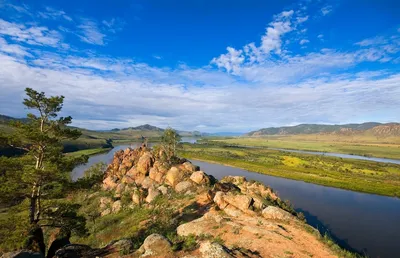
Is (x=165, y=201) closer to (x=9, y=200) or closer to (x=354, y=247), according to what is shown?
(x=9, y=200)

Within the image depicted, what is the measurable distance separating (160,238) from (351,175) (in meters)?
93.1

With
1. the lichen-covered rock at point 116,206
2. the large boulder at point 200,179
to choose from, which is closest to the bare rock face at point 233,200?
the large boulder at point 200,179

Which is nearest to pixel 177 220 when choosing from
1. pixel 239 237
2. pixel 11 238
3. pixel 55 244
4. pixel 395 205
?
pixel 239 237

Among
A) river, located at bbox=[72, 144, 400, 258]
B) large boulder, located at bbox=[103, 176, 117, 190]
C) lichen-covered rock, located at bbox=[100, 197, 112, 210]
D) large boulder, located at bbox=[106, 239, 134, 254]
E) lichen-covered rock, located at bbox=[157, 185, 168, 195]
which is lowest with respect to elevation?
river, located at bbox=[72, 144, 400, 258]

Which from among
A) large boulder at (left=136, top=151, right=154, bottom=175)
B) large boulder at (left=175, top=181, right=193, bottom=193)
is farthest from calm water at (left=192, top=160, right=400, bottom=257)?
large boulder at (left=136, top=151, right=154, bottom=175)

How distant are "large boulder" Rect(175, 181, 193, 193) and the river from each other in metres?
24.9

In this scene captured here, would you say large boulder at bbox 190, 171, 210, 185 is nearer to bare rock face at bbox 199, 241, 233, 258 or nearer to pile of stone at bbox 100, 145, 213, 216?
pile of stone at bbox 100, 145, 213, 216

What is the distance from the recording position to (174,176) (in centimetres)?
4909

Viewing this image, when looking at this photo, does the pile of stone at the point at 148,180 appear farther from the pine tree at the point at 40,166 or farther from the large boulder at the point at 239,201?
the pine tree at the point at 40,166

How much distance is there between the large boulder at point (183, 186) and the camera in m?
45.3

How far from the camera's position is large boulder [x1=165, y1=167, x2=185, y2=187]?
4850 cm

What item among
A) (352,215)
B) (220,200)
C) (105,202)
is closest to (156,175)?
(105,202)

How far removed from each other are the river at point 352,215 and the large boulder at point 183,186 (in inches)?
979

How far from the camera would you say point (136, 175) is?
57.0 meters
